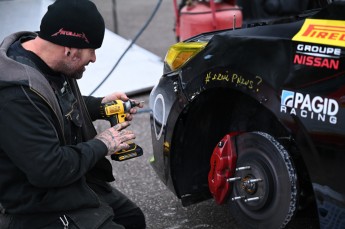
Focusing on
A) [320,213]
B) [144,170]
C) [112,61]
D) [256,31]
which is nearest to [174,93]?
[256,31]

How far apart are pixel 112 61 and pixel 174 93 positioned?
10.0 feet

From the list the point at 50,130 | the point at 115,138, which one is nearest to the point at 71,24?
the point at 50,130

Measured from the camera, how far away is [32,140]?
2.25 meters

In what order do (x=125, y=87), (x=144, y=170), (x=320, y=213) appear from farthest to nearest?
(x=125, y=87), (x=144, y=170), (x=320, y=213)

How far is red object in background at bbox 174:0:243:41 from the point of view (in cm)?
537

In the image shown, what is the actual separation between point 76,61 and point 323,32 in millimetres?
1018

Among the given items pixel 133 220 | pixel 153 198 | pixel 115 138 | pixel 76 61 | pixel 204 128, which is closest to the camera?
pixel 76 61

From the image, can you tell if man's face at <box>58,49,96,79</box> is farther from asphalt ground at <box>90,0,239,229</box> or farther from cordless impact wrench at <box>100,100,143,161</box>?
asphalt ground at <box>90,0,239,229</box>

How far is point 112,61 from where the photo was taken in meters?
5.81

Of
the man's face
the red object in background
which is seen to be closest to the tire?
the man's face

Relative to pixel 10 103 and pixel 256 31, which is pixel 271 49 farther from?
pixel 10 103

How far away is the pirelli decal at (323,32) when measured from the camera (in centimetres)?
211

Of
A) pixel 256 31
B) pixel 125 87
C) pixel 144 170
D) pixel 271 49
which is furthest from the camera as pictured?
pixel 125 87

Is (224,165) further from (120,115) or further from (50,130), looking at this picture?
(50,130)
